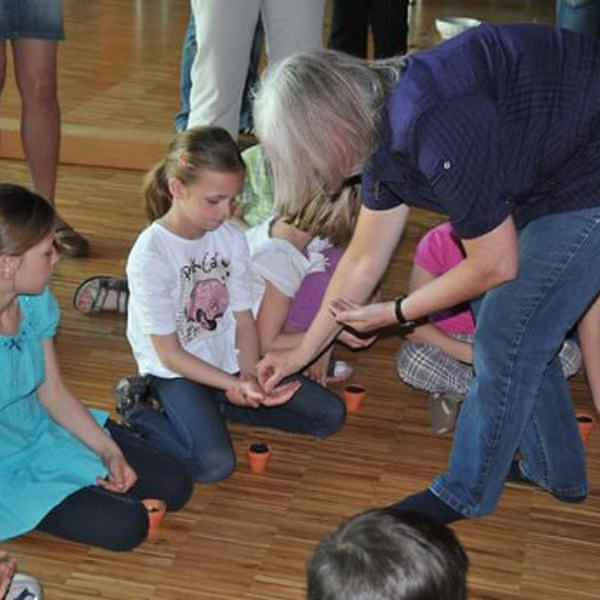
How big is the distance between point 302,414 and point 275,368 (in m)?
0.29

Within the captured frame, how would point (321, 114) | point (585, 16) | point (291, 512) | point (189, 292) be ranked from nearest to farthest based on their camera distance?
point (321, 114)
point (291, 512)
point (189, 292)
point (585, 16)

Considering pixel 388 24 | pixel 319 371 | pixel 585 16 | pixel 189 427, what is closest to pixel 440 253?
pixel 319 371

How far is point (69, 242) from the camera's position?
375cm

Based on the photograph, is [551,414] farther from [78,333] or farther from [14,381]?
[78,333]

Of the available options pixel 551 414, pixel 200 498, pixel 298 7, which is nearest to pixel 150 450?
pixel 200 498

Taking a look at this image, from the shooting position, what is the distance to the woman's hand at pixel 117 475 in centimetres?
253

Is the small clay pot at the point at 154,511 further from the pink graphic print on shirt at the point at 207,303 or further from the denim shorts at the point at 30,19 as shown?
the denim shorts at the point at 30,19

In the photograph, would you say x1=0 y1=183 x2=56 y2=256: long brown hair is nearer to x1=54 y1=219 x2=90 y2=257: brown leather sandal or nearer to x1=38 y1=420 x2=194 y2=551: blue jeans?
x1=38 y1=420 x2=194 y2=551: blue jeans

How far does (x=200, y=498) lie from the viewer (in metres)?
2.64

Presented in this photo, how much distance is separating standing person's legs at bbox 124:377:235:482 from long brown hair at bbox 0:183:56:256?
0.59 m

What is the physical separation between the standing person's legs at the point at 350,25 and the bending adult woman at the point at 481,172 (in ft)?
8.41

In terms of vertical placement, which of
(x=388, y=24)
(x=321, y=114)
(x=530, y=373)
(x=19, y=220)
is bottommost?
(x=388, y=24)

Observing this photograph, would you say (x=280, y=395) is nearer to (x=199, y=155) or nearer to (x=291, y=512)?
(x=291, y=512)

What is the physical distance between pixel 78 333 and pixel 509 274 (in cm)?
151
